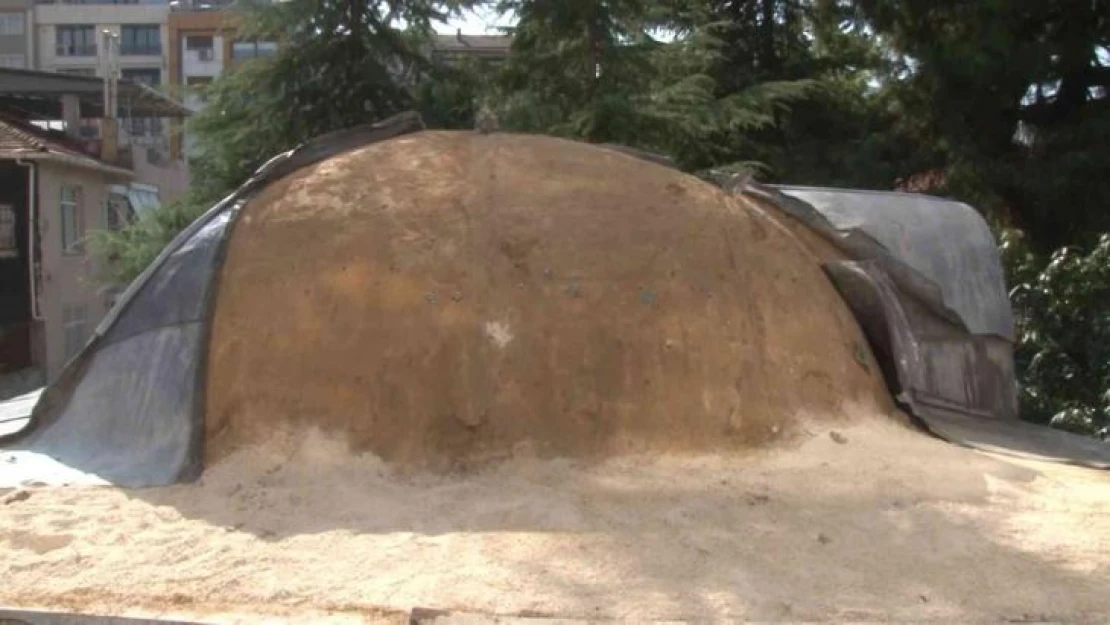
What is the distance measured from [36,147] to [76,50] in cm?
3066

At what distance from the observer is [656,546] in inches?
215

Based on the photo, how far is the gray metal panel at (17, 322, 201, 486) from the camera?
22.0 ft

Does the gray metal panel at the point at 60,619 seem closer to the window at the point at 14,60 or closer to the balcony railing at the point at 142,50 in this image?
the balcony railing at the point at 142,50

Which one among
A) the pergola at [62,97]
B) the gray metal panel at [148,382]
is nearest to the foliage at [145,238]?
the gray metal panel at [148,382]

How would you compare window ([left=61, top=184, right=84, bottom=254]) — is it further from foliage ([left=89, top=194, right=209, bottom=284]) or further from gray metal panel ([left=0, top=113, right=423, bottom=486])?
gray metal panel ([left=0, top=113, right=423, bottom=486])

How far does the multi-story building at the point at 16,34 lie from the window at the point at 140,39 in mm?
3796

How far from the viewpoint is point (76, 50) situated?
5094cm

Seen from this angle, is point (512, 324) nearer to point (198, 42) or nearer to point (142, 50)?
point (198, 42)

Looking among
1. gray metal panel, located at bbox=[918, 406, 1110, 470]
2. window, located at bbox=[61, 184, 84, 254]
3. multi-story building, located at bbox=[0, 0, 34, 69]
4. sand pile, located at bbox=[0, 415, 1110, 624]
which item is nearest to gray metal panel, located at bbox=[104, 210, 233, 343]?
sand pile, located at bbox=[0, 415, 1110, 624]

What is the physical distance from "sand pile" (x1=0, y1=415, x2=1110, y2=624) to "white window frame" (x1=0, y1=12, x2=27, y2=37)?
49958mm

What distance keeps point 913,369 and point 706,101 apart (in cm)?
707

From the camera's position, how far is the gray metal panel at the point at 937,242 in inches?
346

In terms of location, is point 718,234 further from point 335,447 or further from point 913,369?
point 335,447

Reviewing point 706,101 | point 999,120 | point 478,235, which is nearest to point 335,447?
point 478,235
